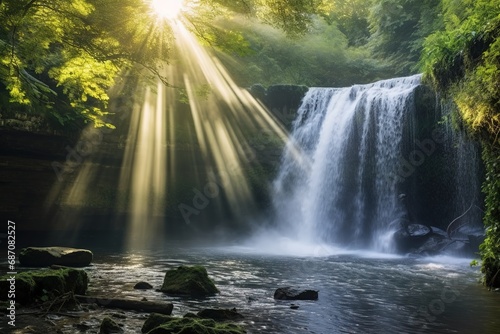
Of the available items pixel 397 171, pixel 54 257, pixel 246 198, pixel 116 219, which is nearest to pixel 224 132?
pixel 246 198

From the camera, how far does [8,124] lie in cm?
1659

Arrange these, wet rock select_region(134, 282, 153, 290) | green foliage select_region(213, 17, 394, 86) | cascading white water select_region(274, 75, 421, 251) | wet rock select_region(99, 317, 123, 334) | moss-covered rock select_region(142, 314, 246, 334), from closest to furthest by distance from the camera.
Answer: moss-covered rock select_region(142, 314, 246, 334) < wet rock select_region(99, 317, 123, 334) < wet rock select_region(134, 282, 153, 290) < cascading white water select_region(274, 75, 421, 251) < green foliage select_region(213, 17, 394, 86)

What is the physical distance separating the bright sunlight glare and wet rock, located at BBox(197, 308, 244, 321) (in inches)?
187

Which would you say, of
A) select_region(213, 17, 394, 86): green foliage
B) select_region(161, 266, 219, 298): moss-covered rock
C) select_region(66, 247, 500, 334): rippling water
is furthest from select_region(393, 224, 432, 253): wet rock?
select_region(213, 17, 394, 86): green foliage

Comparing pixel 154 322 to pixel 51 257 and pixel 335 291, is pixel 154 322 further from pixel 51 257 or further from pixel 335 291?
pixel 51 257

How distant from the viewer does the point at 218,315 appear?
6.63m

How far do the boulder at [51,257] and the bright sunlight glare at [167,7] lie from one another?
711cm

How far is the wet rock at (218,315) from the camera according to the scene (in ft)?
21.6

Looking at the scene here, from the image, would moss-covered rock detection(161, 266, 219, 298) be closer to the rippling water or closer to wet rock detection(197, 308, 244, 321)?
the rippling water

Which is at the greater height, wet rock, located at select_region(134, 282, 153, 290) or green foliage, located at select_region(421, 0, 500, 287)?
green foliage, located at select_region(421, 0, 500, 287)

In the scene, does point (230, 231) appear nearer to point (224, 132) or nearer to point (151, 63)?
point (224, 132)

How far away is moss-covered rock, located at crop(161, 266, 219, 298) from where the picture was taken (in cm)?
847

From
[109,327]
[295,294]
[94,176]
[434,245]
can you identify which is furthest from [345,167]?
[109,327]

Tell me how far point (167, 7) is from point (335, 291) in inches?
250
